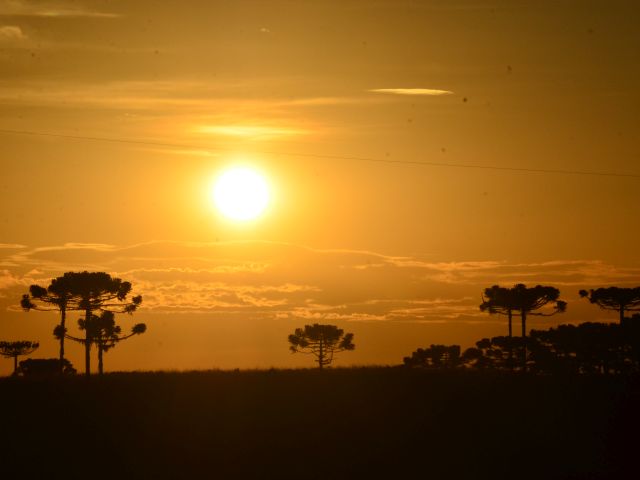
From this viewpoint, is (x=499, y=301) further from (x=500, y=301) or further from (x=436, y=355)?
(x=436, y=355)

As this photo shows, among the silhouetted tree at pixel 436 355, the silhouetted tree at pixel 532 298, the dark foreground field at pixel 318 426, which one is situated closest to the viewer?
the dark foreground field at pixel 318 426

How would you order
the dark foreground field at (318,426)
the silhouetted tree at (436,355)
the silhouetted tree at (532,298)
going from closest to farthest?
1. the dark foreground field at (318,426)
2. the silhouetted tree at (532,298)
3. the silhouetted tree at (436,355)

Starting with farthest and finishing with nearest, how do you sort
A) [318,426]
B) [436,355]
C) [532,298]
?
[436,355] → [532,298] → [318,426]

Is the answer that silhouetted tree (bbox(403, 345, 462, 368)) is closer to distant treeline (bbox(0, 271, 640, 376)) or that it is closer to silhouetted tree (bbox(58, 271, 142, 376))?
distant treeline (bbox(0, 271, 640, 376))

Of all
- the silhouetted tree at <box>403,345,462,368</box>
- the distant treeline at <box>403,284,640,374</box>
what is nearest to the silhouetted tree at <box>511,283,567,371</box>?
the distant treeline at <box>403,284,640,374</box>

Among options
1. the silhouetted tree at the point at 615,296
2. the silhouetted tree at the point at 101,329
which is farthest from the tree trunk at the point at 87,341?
the silhouetted tree at the point at 615,296

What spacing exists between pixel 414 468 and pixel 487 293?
47.5 m

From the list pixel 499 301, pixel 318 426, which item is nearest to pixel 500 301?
pixel 499 301

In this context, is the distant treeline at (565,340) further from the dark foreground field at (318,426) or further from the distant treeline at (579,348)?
the dark foreground field at (318,426)

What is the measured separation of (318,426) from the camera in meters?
44.6

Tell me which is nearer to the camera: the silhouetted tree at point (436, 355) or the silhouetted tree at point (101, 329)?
the silhouetted tree at point (101, 329)

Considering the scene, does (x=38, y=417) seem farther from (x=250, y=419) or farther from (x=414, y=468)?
(x=414, y=468)

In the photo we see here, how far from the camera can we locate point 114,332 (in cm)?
7856

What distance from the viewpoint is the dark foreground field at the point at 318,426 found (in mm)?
40156
